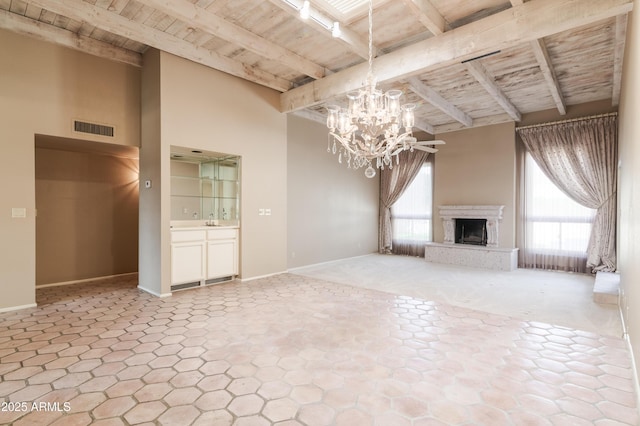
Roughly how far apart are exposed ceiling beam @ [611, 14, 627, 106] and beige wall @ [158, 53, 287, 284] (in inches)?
191

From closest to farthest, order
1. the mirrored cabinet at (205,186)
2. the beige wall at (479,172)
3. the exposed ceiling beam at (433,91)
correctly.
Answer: the exposed ceiling beam at (433,91) < the mirrored cabinet at (205,186) < the beige wall at (479,172)

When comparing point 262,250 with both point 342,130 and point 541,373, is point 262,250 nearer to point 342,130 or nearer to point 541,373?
point 342,130

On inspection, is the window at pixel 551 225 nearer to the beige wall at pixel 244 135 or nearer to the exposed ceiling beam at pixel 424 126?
the exposed ceiling beam at pixel 424 126

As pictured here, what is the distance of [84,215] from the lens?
5.46 metres

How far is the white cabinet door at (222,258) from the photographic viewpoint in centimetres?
508

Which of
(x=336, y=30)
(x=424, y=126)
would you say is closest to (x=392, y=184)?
(x=424, y=126)

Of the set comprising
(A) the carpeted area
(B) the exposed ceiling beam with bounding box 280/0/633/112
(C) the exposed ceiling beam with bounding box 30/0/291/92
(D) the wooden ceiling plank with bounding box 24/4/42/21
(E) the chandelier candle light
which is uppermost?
(D) the wooden ceiling plank with bounding box 24/4/42/21

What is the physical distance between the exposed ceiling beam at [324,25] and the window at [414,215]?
499 cm

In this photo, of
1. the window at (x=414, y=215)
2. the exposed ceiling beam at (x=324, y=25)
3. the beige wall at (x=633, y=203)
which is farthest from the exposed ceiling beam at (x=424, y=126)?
the beige wall at (x=633, y=203)

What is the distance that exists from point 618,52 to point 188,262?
666 centimetres

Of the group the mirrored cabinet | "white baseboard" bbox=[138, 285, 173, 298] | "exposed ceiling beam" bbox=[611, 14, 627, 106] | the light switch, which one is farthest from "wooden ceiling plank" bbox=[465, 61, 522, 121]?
the light switch

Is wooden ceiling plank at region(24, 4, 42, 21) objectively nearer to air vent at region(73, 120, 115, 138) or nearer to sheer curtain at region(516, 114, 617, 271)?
air vent at region(73, 120, 115, 138)

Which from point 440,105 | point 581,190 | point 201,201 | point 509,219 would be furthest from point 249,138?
point 581,190

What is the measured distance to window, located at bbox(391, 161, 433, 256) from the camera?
838 centimetres
